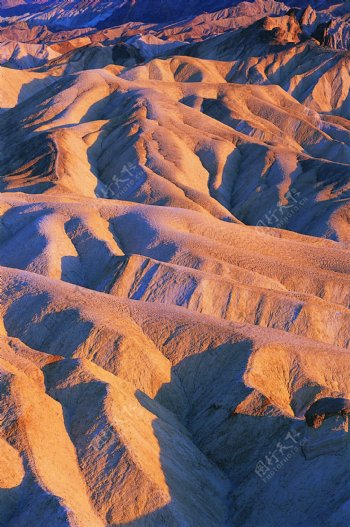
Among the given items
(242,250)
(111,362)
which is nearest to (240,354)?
(111,362)

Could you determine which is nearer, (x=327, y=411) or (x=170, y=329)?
(x=327, y=411)

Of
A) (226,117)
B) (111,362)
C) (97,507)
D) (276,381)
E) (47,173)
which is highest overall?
(97,507)

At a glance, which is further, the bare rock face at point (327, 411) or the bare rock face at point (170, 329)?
the bare rock face at point (327, 411)

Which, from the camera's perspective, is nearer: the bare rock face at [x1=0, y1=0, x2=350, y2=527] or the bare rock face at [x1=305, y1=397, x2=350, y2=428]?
the bare rock face at [x1=0, y1=0, x2=350, y2=527]

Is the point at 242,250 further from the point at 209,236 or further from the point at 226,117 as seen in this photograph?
the point at 226,117

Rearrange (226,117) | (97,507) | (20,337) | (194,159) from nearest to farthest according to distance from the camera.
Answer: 1. (97,507)
2. (20,337)
3. (194,159)
4. (226,117)

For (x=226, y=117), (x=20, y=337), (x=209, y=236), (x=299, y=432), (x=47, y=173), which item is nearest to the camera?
(x=299, y=432)

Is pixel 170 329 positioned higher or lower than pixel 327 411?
lower

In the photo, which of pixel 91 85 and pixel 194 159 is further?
pixel 91 85
